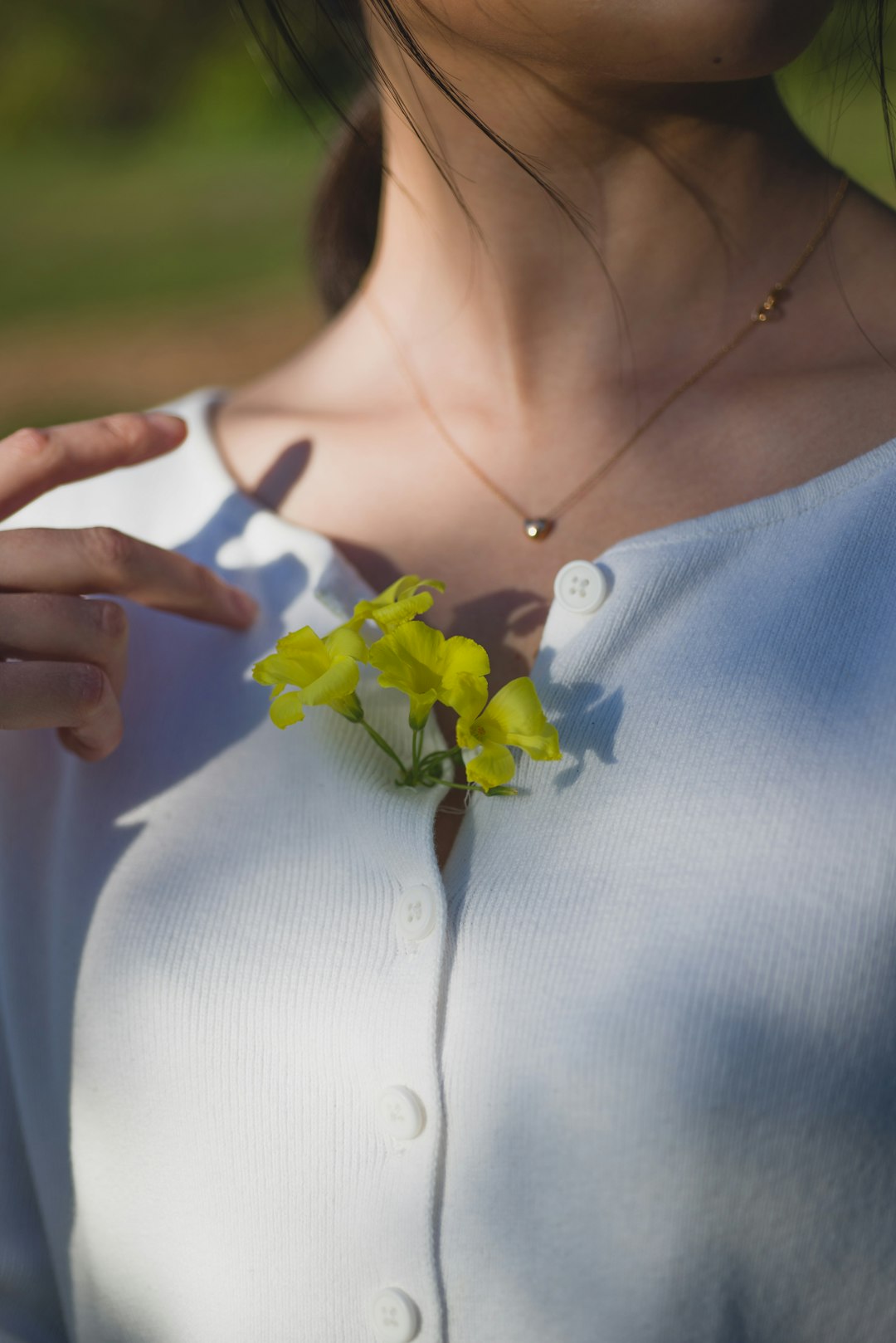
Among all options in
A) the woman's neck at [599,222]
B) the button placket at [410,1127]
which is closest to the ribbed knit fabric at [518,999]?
the button placket at [410,1127]

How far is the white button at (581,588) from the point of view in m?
0.96

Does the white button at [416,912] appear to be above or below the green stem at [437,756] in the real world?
below

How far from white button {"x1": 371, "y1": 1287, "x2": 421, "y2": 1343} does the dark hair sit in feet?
2.99

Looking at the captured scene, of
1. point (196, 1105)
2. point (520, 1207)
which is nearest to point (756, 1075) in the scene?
point (520, 1207)

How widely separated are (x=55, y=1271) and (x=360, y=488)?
0.77 meters

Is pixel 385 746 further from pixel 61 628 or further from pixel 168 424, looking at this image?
pixel 168 424

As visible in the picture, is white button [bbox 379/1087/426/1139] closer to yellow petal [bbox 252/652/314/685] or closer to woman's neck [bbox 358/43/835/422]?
yellow petal [bbox 252/652/314/685]

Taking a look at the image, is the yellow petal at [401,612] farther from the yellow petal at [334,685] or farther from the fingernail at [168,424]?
the fingernail at [168,424]

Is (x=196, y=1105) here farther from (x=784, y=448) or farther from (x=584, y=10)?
(x=584, y=10)

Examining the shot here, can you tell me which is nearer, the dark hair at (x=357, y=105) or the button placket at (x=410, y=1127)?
the button placket at (x=410, y=1127)

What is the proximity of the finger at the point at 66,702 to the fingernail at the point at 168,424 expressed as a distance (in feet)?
0.80

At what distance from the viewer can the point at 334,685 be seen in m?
0.91

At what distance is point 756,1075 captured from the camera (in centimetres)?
80

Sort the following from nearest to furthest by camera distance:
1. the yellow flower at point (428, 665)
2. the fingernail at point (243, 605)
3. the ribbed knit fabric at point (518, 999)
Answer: the ribbed knit fabric at point (518, 999), the yellow flower at point (428, 665), the fingernail at point (243, 605)
